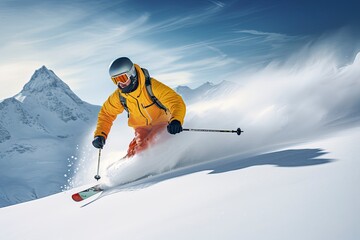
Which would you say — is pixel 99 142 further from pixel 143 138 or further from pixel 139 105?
pixel 139 105

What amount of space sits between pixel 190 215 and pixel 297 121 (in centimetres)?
556

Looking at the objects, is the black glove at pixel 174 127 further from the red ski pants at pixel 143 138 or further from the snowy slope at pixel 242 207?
the snowy slope at pixel 242 207

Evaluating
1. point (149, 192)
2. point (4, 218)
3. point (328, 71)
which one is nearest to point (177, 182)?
point (149, 192)

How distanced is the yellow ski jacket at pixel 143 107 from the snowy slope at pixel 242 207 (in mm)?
2449

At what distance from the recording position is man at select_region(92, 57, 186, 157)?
6523 mm

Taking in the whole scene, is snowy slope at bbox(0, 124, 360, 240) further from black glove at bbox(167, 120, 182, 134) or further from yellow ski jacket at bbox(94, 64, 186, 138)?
yellow ski jacket at bbox(94, 64, 186, 138)

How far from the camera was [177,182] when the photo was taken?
4422 millimetres

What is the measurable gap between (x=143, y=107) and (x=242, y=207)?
481cm

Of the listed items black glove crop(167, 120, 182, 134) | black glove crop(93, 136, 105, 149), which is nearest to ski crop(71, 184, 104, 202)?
black glove crop(93, 136, 105, 149)

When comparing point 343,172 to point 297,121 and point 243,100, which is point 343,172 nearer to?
point 297,121

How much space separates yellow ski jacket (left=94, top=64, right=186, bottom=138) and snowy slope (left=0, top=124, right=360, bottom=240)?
8.03 ft

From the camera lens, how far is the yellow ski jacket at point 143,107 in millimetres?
6789

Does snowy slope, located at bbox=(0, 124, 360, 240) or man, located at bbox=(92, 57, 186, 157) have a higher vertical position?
man, located at bbox=(92, 57, 186, 157)

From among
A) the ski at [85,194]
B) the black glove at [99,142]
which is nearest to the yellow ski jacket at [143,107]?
the black glove at [99,142]
